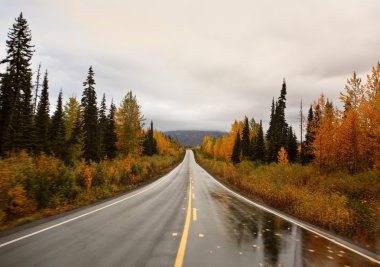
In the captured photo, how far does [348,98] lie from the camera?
2948 centimetres

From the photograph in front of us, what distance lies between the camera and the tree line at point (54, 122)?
28297 millimetres

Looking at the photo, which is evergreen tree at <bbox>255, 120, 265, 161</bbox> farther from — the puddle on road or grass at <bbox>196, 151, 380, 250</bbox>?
the puddle on road

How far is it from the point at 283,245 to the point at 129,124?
3846 centimetres

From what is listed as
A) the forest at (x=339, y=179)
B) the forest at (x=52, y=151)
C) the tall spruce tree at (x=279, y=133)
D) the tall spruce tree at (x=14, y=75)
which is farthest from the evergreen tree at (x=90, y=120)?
the tall spruce tree at (x=279, y=133)

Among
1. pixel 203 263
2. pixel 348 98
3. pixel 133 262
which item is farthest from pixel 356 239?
pixel 348 98

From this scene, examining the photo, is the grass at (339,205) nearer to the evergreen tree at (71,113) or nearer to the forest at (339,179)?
the forest at (339,179)

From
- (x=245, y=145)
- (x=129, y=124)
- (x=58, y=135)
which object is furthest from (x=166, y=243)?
(x=245, y=145)

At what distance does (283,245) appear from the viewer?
6.87 meters

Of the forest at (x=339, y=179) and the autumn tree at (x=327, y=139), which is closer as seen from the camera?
the forest at (x=339, y=179)

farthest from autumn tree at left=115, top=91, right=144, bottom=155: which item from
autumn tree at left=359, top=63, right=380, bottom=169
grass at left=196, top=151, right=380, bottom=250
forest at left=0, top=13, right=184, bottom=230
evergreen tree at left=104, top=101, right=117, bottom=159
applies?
autumn tree at left=359, top=63, right=380, bottom=169

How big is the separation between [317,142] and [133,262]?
113 feet

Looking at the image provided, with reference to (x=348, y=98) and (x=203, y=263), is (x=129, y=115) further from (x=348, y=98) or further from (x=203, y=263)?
(x=203, y=263)

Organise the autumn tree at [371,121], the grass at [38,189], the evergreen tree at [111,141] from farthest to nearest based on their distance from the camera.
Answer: the evergreen tree at [111,141] → the autumn tree at [371,121] → the grass at [38,189]

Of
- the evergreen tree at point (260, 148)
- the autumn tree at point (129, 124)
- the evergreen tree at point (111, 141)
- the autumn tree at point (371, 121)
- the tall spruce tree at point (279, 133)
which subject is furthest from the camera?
the evergreen tree at point (260, 148)
